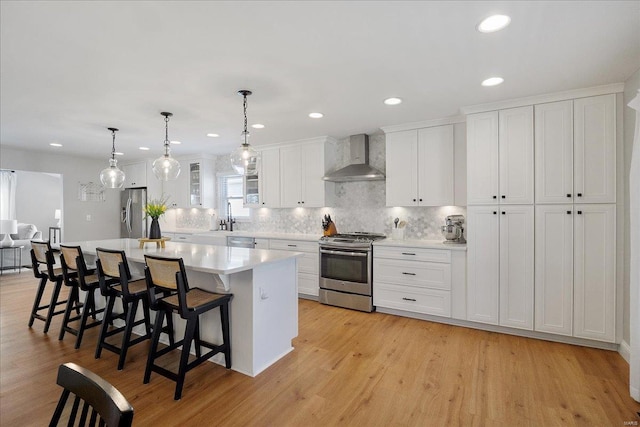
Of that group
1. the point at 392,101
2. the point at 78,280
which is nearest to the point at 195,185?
the point at 78,280

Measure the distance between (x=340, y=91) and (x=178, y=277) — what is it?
6.99 ft

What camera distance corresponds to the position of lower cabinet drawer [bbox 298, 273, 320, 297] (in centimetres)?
449

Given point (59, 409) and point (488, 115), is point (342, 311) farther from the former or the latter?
point (59, 409)

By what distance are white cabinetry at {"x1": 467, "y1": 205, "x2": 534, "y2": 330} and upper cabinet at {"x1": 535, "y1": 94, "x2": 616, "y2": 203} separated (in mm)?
342

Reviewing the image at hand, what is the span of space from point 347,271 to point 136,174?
5.43 metres

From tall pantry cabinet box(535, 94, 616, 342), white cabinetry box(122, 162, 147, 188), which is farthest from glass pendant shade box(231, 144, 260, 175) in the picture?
white cabinetry box(122, 162, 147, 188)

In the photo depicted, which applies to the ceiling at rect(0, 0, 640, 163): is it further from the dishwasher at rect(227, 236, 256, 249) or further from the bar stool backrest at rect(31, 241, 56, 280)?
the dishwasher at rect(227, 236, 256, 249)

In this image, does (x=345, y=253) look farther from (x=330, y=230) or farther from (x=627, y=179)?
(x=627, y=179)

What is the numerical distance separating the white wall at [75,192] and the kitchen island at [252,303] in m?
4.74

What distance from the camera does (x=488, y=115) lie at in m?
3.33

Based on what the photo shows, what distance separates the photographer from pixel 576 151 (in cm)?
294

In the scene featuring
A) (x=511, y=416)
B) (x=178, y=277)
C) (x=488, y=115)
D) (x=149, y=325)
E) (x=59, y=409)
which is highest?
(x=488, y=115)

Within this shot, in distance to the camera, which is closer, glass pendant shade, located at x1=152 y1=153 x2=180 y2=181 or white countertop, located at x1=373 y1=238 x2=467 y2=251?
glass pendant shade, located at x1=152 y1=153 x2=180 y2=181

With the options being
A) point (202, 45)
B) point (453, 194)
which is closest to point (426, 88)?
point (453, 194)
